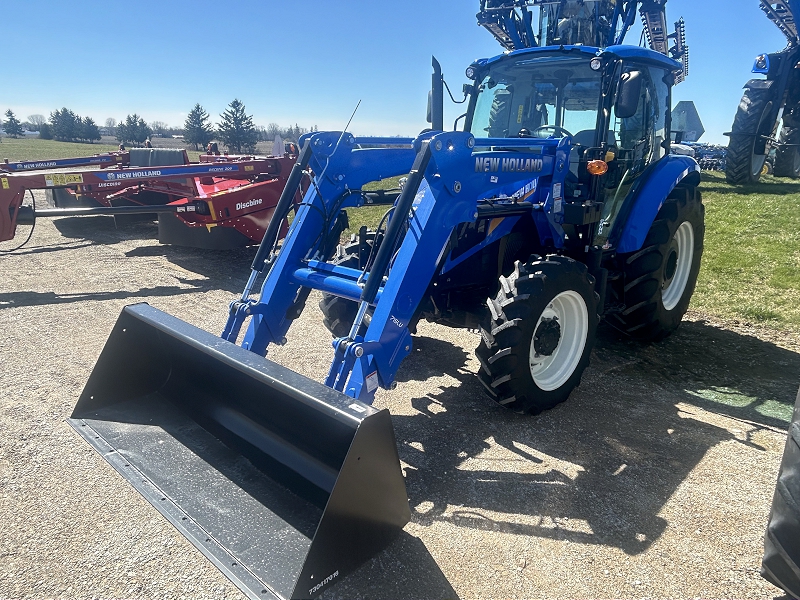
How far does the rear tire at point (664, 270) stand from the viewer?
474 cm

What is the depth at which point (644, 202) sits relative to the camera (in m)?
4.59

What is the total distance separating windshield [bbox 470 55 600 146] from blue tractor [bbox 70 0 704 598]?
0.04ft

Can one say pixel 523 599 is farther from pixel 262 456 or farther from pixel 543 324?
pixel 543 324

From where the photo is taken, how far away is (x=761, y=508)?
2922 millimetres

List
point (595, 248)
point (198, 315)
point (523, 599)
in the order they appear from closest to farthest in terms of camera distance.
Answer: point (523, 599) < point (595, 248) < point (198, 315)

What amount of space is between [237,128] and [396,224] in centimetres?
6157

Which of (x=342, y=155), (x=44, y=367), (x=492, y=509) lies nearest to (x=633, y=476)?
(x=492, y=509)

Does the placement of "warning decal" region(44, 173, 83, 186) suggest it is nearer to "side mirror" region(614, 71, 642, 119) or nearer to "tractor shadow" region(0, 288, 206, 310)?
"tractor shadow" region(0, 288, 206, 310)

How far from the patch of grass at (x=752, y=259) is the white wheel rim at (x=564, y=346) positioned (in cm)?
286

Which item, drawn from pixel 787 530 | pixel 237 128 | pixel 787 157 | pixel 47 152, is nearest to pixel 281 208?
pixel 787 530

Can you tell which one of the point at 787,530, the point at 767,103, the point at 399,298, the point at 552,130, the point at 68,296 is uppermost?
the point at 767,103

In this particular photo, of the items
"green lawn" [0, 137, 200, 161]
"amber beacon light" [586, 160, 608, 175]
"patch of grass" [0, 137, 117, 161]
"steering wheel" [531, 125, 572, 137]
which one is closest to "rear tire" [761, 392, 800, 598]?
"amber beacon light" [586, 160, 608, 175]

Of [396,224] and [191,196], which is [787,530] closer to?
[396,224]

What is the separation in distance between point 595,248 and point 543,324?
3.38 ft
